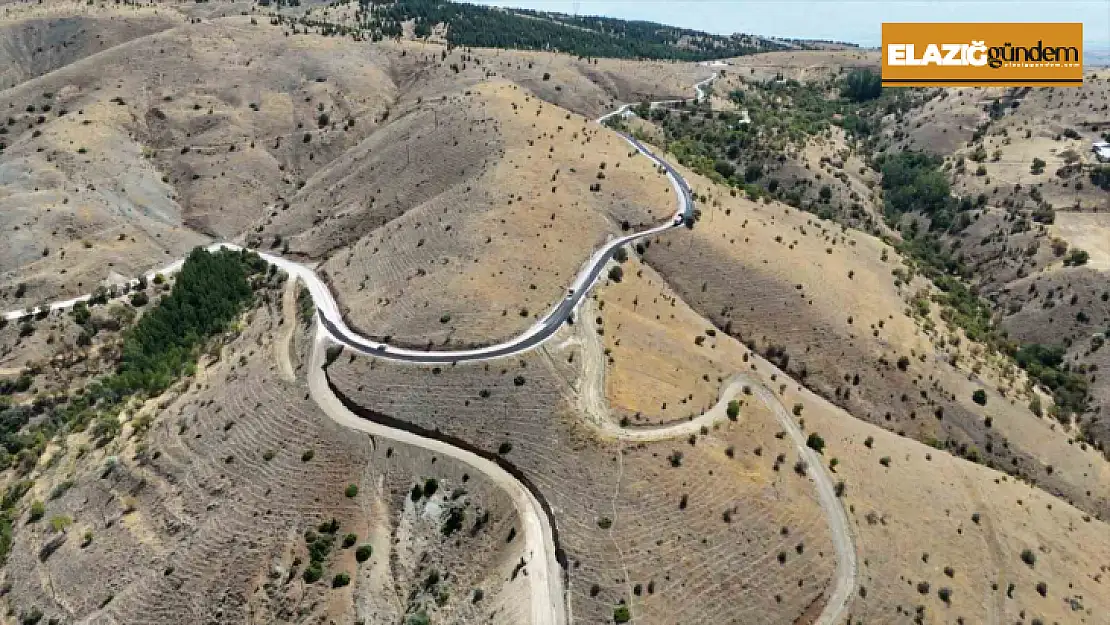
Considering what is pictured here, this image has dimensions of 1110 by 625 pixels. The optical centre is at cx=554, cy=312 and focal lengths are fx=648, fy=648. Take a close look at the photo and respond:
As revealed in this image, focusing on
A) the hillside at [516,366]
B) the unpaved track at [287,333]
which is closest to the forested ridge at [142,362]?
the hillside at [516,366]

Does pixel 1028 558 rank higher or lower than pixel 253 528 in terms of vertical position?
lower

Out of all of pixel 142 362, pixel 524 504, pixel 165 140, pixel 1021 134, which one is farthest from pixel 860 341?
pixel 165 140

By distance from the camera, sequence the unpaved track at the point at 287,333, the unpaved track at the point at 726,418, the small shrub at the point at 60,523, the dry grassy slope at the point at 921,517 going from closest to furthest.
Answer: the unpaved track at the point at 726,418, the dry grassy slope at the point at 921,517, the small shrub at the point at 60,523, the unpaved track at the point at 287,333

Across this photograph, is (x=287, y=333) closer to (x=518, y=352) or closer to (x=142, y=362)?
(x=142, y=362)

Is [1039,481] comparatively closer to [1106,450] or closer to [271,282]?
[1106,450]

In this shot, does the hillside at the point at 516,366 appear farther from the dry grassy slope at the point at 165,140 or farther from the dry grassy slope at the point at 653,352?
the dry grassy slope at the point at 165,140

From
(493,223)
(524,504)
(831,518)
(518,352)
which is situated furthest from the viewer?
(493,223)
